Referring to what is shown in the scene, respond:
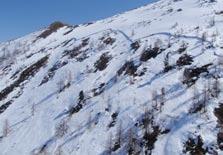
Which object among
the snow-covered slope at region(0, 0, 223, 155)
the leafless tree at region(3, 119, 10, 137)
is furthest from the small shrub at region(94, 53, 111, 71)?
the leafless tree at region(3, 119, 10, 137)

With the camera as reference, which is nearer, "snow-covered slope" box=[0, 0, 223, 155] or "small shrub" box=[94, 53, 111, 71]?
"snow-covered slope" box=[0, 0, 223, 155]

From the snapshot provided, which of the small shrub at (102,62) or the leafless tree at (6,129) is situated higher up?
the small shrub at (102,62)

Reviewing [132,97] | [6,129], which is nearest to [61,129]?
[132,97]

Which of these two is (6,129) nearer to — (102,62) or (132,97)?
(102,62)

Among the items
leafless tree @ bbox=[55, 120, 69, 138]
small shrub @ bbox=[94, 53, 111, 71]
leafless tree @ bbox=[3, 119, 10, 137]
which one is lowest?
leafless tree @ bbox=[55, 120, 69, 138]

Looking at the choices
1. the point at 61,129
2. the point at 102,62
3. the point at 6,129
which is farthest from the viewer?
the point at 102,62

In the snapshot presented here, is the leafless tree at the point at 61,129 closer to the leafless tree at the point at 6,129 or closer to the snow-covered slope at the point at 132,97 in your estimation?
the snow-covered slope at the point at 132,97

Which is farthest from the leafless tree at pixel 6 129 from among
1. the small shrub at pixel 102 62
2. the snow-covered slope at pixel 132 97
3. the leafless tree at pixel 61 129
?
the small shrub at pixel 102 62

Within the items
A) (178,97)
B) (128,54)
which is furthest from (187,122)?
(128,54)

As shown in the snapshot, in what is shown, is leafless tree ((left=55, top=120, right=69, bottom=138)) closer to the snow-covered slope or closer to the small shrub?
the snow-covered slope

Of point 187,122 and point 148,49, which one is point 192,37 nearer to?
point 148,49
